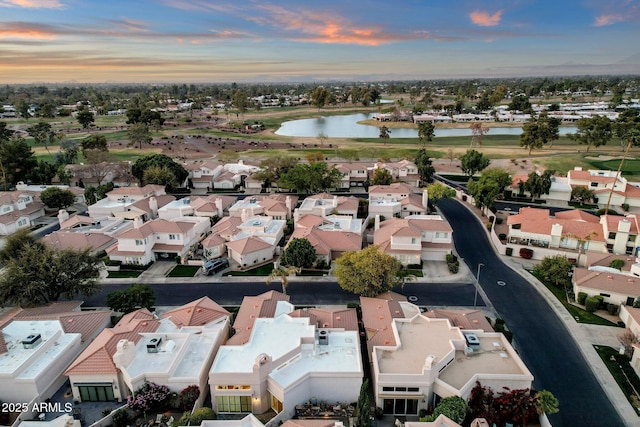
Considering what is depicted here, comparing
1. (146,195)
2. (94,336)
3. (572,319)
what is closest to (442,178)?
(572,319)

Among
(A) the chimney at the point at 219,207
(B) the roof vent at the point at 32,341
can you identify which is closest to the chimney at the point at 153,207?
(A) the chimney at the point at 219,207

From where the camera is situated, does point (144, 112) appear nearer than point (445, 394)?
No

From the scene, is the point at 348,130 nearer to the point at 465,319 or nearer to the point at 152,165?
the point at 152,165

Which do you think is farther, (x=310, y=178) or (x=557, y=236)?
(x=310, y=178)

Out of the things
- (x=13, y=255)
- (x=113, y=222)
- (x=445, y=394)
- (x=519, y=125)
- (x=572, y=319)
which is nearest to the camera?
(x=445, y=394)

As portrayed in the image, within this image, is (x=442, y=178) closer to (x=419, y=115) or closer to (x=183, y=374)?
(x=183, y=374)

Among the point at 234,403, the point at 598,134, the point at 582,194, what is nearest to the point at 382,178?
the point at 582,194

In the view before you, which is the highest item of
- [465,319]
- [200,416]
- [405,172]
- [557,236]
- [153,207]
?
[405,172]

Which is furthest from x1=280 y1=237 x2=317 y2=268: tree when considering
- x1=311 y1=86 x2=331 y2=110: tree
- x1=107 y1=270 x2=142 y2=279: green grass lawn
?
x1=311 y1=86 x2=331 y2=110: tree
